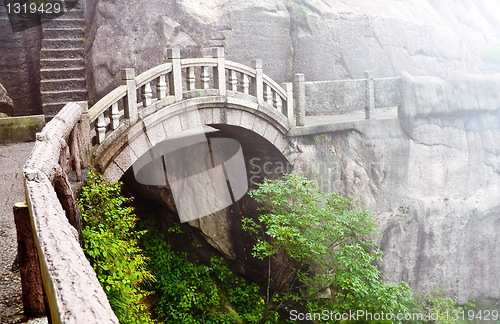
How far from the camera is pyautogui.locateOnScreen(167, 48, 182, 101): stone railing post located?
1050cm

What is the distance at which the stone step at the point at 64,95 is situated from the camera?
43.0 feet

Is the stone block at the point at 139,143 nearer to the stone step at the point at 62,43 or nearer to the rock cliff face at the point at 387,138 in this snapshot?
the rock cliff face at the point at 387,138

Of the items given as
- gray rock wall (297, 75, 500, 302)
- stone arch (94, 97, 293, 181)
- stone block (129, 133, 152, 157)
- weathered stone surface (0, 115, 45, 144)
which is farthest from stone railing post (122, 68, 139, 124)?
gray rock wall (297, 75, 500, 302)

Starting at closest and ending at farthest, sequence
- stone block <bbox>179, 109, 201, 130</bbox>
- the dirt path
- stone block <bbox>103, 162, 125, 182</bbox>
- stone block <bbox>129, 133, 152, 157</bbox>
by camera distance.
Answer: the dirt path < stone block <bbox>103, 162, 125, 182</bbox> < stone block <bbox>129, 133, 152, 157</bbox> < stone block <bbox>179, 109, 201, 130</bbox>

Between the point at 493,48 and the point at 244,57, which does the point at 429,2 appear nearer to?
the point at 493,48

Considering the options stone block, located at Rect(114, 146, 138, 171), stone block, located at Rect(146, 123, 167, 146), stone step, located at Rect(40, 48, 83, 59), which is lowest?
stone block, located at Rect(114, 146, 138, 171)

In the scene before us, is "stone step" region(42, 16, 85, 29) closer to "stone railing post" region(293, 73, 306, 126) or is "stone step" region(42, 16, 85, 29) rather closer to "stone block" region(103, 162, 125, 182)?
"stone railing post" region(293, 73, 306, 126)

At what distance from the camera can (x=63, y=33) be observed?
1433cm

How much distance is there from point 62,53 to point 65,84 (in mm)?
845

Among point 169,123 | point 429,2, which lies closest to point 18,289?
point 169,123

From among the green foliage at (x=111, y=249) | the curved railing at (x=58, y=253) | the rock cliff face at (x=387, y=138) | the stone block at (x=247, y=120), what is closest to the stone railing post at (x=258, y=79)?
the stone block at (x=247, y=120)

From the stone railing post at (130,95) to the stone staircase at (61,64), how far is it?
379 centimetres

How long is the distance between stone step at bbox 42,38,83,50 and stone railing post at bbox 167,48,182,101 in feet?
14.7

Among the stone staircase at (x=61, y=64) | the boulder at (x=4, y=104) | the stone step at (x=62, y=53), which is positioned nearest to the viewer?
the boulder at (x=4, y=104)
